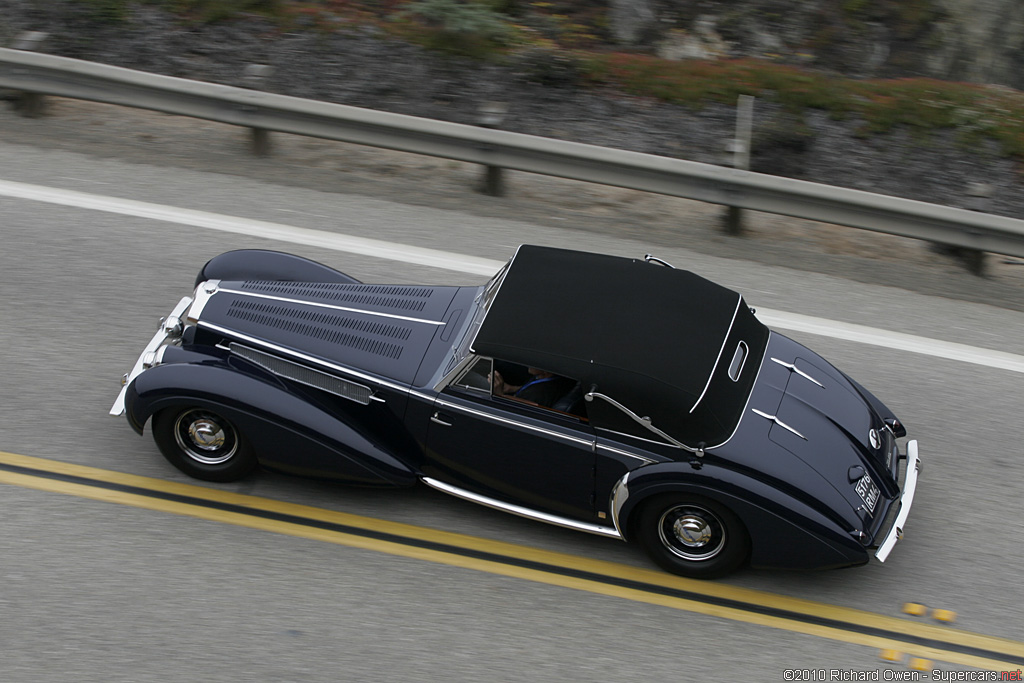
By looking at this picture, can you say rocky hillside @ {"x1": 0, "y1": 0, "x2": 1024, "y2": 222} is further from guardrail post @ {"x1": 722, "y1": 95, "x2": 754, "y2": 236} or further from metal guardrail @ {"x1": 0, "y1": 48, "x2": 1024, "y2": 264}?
metal guardrail @ {"x1": 0, "y1": 48, "x2": 1024, "y2": 264}

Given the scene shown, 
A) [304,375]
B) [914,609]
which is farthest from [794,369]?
[304,375]

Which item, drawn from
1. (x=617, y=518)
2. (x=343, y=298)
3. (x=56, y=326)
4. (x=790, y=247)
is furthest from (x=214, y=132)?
(x=617, y=518)

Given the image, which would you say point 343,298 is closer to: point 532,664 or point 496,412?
point 496,412

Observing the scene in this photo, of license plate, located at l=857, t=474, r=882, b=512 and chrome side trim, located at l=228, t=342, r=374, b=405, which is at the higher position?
chrome side trim, located at l=228, t=342, r=374, b=405

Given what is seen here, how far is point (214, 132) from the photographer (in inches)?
401

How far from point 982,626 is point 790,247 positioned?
444 cm

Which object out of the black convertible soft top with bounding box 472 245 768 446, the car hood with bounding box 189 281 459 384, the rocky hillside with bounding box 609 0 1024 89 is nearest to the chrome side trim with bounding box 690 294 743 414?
the black convertible soft top with bounding box 472 245 768 446

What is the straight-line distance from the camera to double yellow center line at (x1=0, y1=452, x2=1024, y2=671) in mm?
5340

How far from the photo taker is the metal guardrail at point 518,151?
339 inches

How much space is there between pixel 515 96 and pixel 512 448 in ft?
22.1

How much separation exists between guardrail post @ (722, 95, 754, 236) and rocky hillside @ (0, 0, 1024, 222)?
0.84 ft

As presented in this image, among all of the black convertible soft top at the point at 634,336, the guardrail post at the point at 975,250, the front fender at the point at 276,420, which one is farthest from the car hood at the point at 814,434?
the guardrail post at the point at 975,250

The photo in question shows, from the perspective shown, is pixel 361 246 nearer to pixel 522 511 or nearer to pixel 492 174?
pixel 492 174

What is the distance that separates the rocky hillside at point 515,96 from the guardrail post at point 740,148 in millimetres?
256
